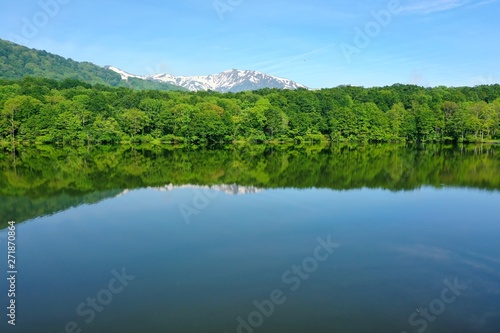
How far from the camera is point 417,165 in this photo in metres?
30.8

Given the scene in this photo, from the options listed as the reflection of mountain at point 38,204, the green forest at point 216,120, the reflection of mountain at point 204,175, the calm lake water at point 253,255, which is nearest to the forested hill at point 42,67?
the green forest at point 216,120

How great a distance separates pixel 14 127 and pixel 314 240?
48044 mm

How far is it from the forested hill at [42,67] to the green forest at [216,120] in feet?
186

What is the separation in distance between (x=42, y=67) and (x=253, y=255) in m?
139

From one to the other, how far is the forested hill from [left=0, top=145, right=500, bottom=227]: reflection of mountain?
94.1m

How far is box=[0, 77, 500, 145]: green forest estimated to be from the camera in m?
50.5

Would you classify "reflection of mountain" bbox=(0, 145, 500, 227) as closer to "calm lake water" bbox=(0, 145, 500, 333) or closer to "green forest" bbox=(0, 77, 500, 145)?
"calm lake water" bbox=(0, 145, 500, 333)

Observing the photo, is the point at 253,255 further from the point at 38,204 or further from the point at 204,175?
the point at 204,175

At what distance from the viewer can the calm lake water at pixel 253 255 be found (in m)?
8.05

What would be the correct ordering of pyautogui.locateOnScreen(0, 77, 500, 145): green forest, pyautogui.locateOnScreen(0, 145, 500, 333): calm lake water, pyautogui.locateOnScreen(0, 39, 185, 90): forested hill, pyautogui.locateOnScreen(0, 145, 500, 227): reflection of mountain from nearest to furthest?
pyautogui.locateOnScreen(0, 145, 500, 333): calm lake water
pyautogui.locateOnScreen(0, 145, 500, 227): reflection of mountain
pyautogui.locateOnScreen(0, 77, 500, 145): green forest
pyautogui.locateOnScreen(0, 39, 185, 90): forested hill

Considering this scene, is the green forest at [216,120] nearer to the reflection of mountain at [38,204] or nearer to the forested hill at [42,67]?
the reflection of mountain at [38,204]

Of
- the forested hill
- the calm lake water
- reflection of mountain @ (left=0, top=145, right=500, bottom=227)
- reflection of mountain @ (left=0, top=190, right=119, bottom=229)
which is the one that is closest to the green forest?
reflection of mountain @ (left=0, top=145, right=500, bottom=227)

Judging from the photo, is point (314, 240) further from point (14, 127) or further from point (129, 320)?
point (14, 127)

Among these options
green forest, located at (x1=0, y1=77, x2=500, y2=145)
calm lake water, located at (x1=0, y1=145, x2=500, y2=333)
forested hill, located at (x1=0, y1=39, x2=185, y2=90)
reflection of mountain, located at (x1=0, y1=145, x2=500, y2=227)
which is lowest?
calm lake water, located at (x1=0, y1=145, x2=500, y2=333)
